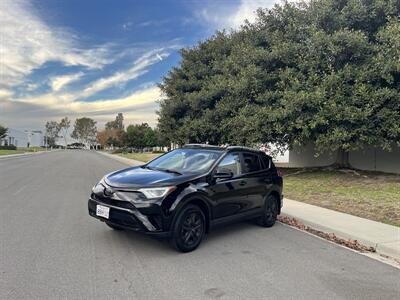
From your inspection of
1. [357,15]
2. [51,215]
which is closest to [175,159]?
[51,215]

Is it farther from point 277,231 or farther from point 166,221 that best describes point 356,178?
point 166,221

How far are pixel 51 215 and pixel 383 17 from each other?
1452 centimetres

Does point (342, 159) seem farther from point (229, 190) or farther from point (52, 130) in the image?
point (52, 130)

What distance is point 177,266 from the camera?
490cm

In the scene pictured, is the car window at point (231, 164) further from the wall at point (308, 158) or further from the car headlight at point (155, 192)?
the wall at point (308, 158)

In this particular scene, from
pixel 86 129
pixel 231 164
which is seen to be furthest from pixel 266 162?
pixel 86 129

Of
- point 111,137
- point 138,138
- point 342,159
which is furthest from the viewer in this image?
point 111,137

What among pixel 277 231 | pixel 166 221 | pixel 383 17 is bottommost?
pixel 277 231

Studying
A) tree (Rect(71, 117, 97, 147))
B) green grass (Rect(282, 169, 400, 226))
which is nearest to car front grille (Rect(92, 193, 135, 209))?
green grass (Rect(282, 169, 400, 226))

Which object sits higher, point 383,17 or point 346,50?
point 383,17

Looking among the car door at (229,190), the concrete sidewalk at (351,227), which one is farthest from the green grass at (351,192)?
the car door at (229,190)

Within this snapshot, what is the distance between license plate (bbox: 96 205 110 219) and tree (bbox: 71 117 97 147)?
15214cm

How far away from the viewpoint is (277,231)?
23.8ft

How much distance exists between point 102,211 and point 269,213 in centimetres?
354
